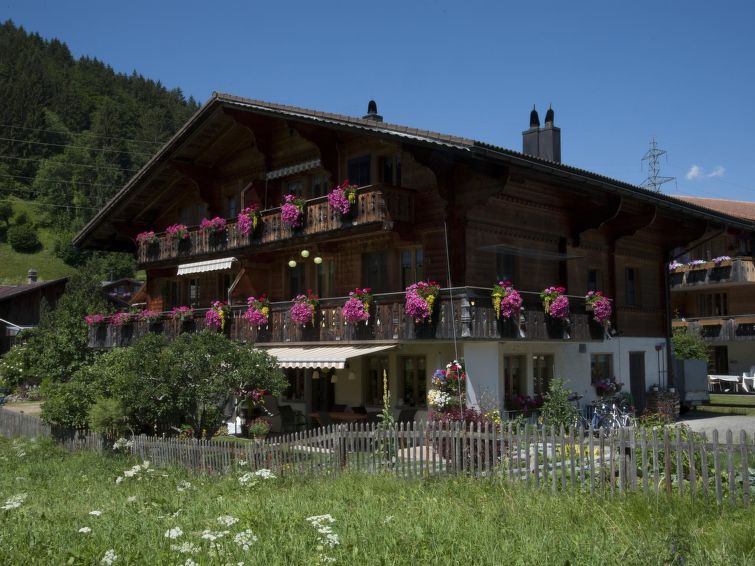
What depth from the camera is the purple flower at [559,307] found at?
20578 millimetres

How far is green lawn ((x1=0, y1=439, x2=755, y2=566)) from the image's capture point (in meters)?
7.48

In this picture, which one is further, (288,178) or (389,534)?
(288,178)

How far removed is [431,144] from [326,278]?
264 inches

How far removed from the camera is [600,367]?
80.7 feet

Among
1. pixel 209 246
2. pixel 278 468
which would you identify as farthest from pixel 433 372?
pixel 209 246

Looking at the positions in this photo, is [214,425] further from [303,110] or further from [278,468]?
[303,110]

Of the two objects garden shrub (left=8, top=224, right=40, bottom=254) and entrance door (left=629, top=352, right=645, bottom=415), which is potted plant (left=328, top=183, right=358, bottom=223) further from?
garden shrub (left=8, top=224, right=40, bottom=254)

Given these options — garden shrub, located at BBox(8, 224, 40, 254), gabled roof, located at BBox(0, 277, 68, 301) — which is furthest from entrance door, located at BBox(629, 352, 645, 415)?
garden shrub, located at BBox(8, 224, 40, 254)

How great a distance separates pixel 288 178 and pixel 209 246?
11.5ft

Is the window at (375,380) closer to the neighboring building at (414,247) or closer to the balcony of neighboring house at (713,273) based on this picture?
the neighboring building at (414,247)

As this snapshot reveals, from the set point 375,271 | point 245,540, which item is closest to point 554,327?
point 375,271

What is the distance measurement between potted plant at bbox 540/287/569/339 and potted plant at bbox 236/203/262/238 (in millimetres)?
8826

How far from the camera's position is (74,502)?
11867mm

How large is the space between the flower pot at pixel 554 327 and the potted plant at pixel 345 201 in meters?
5.64
